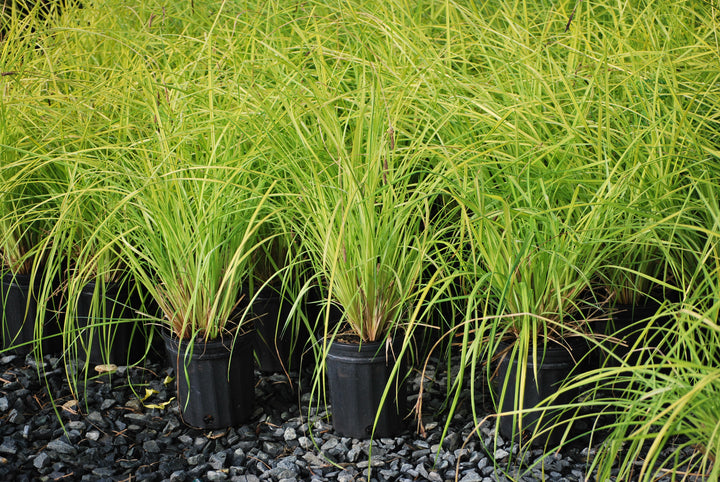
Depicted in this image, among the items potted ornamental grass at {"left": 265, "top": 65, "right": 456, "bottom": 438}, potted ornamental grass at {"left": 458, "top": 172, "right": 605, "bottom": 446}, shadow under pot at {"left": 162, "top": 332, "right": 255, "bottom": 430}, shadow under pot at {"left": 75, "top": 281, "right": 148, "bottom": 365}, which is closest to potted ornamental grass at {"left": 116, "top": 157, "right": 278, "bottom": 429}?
shadow under pot at {"left": 162, "top": 332, "right": 255, "bottom": 430}

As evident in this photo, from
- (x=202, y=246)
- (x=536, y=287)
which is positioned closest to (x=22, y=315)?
(x=202, y=246)

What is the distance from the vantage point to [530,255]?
1546 millimetres

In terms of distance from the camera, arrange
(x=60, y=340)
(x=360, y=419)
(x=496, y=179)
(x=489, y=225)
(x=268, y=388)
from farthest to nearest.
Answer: (x=60, y=340) → (x=268, y=388) → (x=496, y=179) → (x=360, y=419) → (x=489, y=225)

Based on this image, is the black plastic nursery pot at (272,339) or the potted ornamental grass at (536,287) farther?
the black plastic nursery pot at (272,339)

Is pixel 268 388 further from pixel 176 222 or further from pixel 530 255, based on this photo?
pixel 530 255

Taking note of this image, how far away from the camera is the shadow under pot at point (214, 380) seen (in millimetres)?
1759

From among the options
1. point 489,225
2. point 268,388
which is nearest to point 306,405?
point 268,388

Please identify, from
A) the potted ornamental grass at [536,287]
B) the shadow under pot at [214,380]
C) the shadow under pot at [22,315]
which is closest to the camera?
the potted ornamental grass at [536,287]

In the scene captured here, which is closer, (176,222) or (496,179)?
(176,222)

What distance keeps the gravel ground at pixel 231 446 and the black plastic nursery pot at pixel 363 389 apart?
1.5 inches

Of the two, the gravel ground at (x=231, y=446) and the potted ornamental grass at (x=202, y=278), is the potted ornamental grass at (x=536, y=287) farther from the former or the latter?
the potted ornamental grass at (x=202, y=278)

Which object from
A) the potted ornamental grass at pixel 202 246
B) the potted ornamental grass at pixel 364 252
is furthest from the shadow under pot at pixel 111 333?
the potted ornamental grass at pixel 364 252

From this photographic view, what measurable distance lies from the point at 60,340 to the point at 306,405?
86 centimetres

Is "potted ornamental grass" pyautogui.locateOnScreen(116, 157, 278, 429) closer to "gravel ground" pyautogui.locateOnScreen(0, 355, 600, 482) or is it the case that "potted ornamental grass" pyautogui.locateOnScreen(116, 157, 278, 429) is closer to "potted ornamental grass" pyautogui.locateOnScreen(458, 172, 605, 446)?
"gravel ground" pyautogui.locateOnScreen(0, 355, 600, 482)
